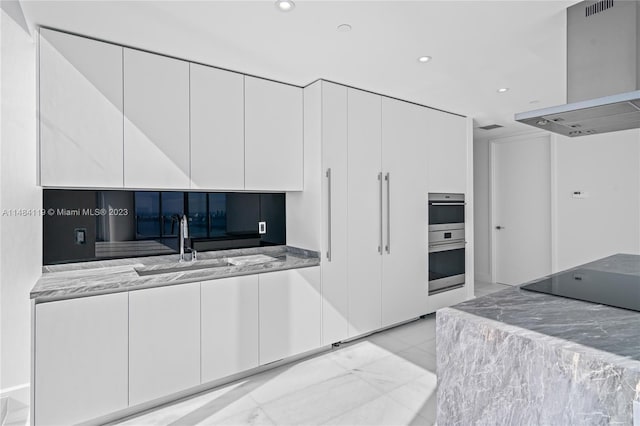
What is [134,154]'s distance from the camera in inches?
95.9

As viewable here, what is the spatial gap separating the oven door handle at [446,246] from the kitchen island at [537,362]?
2.36 m

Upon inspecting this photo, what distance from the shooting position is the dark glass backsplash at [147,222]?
8.08 ft

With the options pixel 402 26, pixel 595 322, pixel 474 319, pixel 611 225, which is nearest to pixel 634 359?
pixel 595 322

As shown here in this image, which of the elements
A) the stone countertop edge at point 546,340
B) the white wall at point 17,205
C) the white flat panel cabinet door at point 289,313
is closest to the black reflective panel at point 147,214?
the white wall at point 17,205

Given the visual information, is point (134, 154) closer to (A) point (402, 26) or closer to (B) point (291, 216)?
(B) point (291, 216)

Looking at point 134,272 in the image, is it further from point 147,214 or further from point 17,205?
point 17,205

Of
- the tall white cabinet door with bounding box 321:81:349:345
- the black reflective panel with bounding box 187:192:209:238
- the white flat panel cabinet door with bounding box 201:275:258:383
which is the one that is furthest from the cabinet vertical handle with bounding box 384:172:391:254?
the black reflective panel with bounding box 187:192:209:238

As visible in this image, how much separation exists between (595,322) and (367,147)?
2.37 m

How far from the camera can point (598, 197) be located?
4.50 metres

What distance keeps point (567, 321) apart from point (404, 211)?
2.39m

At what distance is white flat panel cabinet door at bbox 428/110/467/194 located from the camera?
13.1 ft

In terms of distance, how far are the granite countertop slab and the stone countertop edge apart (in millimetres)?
1558

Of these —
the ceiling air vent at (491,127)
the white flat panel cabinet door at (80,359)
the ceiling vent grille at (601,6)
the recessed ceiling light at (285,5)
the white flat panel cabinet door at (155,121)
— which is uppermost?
the ceiling air vent at (491,127)

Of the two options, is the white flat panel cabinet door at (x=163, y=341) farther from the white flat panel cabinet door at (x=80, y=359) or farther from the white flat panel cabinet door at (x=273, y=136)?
the white flat panel cabinet door at (x=273, y=136)
